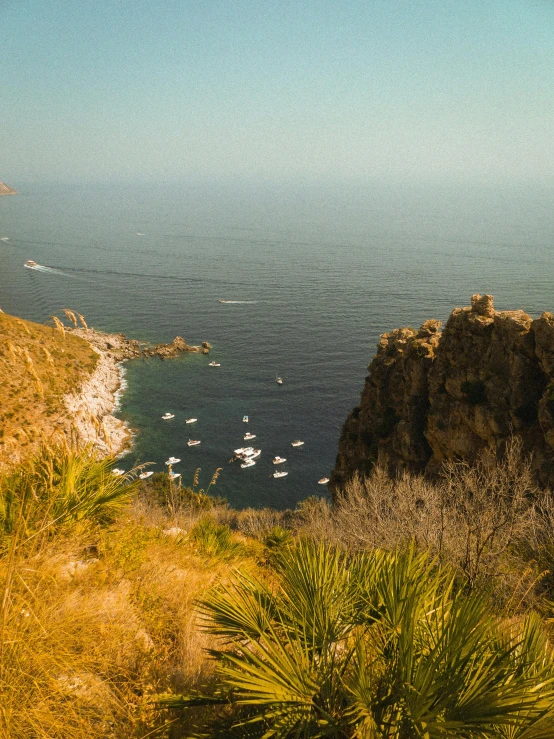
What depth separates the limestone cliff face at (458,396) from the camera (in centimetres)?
2142

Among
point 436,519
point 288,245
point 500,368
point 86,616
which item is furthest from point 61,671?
point 288,245

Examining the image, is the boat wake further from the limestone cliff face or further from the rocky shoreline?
the limestone cliff face

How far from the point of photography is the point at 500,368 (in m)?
23.1

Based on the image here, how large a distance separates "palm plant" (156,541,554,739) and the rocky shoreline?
30.2 meters

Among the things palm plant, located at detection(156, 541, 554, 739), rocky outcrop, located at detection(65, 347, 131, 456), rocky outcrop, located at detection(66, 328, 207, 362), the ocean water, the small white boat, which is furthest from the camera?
→ rocky outcrop, located at detection(66, 328, 207, 362)

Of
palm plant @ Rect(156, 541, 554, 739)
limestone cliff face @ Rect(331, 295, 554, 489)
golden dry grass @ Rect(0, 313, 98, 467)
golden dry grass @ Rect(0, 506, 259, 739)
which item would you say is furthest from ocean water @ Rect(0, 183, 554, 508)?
Result: palm plant @ Rect(156, 541, 554, 739)

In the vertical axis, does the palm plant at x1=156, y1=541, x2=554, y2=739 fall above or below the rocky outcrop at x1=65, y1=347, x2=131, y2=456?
above

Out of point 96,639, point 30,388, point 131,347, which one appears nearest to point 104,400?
point 131,347

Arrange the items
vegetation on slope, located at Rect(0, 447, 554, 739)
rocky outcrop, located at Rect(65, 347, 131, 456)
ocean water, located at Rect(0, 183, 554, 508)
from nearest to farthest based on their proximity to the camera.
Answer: vegetation on slope, located at Rect(0, 447, 554, 739)
rocky outcrop, located at Rect(65, 347, 131, 456)
ocean water, located at Rect(0, 183, 554, 508)

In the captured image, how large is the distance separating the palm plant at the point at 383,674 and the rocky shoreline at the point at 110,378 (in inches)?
1191

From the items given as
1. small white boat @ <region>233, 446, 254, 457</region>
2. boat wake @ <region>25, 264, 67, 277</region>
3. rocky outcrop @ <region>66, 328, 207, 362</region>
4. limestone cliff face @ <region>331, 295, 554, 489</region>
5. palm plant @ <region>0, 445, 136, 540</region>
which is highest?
boat wake @ <region>25, 264, 67, 277</region>

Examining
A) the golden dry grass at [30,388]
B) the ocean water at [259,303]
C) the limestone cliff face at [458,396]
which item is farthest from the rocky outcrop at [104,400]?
the limestone cliff face at [458,396]

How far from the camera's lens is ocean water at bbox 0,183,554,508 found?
46000 millimetres

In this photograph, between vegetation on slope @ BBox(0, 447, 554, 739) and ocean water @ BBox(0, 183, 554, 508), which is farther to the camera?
ocean water @ BBox(0, 183, 554, 508)
